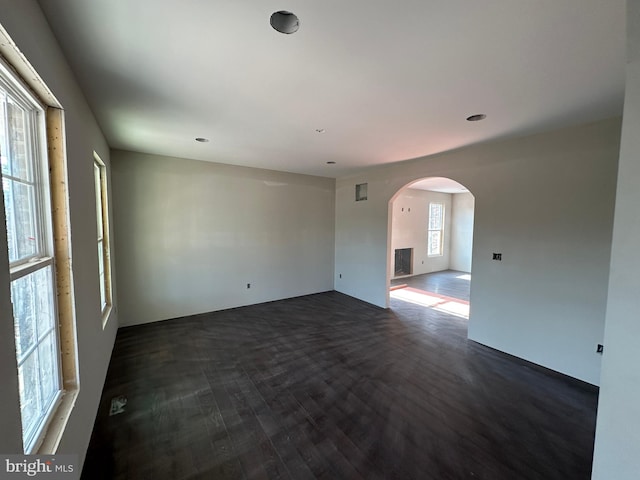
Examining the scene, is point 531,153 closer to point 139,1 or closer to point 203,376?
point 139,1

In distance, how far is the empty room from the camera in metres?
1.22

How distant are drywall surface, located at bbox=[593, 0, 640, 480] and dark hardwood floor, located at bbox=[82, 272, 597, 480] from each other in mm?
1182

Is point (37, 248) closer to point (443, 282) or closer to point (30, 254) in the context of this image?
point (30, 254)

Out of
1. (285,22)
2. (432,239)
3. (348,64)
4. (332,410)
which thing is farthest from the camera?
(432,239)

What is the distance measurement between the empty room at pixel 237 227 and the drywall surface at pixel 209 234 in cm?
4

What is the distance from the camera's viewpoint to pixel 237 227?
191 inches

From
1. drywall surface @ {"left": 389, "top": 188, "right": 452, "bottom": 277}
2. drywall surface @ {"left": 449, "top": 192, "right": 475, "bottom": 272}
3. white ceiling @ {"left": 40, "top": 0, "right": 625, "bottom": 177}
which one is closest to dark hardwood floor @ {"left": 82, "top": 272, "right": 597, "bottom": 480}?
white ceiling @ {"left": 40, "top": 0, "right": 625, "bottom": 177}

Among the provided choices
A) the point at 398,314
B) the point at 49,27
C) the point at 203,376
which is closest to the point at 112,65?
the point at 49,27

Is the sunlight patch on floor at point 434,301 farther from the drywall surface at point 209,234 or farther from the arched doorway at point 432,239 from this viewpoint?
the drywall surface at point 209,234

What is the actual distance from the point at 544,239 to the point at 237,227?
464 cm

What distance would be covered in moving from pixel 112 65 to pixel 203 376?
2.86m

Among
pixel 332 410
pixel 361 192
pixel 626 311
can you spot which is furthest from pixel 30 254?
pixel 361 192

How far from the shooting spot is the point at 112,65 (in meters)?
1.72

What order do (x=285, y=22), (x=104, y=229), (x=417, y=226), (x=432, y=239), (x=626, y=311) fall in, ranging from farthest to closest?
1. (x=432, y=239)
2. (x=417, y=226)
3. (x=104, y=229)
4. (x=285, y=22)
5. (x=626, y=311)
